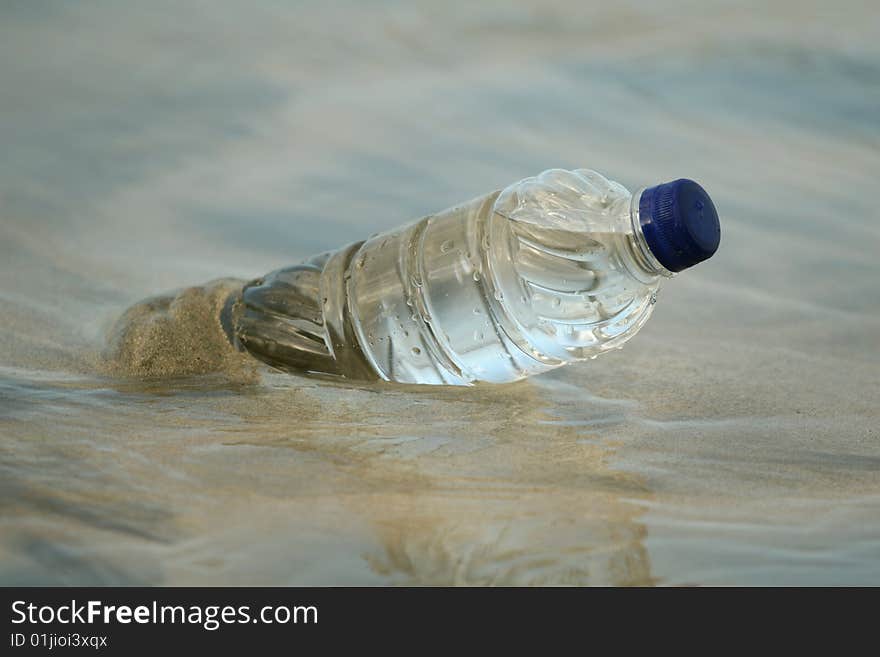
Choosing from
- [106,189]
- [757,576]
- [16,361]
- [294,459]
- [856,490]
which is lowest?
[757,576]

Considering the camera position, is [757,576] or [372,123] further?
[372,123]

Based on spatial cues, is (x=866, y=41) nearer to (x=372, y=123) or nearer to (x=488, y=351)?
(x=372, y=123)

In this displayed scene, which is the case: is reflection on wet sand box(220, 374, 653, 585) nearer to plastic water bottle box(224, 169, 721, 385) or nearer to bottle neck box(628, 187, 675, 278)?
plastic water bottle box(224, 169, 721, 385)

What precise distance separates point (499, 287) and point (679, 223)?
0.36 metres

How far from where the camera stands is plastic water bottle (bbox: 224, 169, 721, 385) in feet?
5.55

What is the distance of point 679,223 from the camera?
1593 millimetres

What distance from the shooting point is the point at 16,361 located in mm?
2033

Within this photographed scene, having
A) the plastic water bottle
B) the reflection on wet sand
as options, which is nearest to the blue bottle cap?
the plastic water bottle

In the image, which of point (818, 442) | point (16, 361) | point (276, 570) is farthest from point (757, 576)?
point (16, 361)

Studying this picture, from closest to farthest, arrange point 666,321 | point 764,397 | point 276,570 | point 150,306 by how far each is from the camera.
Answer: point 276,570 < point 764,397 < point 150,306 < point 666,321

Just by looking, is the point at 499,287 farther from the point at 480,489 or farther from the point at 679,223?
the point at 480,489

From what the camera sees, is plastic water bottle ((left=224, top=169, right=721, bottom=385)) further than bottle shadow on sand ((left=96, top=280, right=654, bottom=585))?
Yes

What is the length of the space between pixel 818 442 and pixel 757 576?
2.10ft

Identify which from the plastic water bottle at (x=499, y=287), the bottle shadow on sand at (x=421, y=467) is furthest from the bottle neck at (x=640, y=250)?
the bottle shadow on sand at (x=421, y=467)
